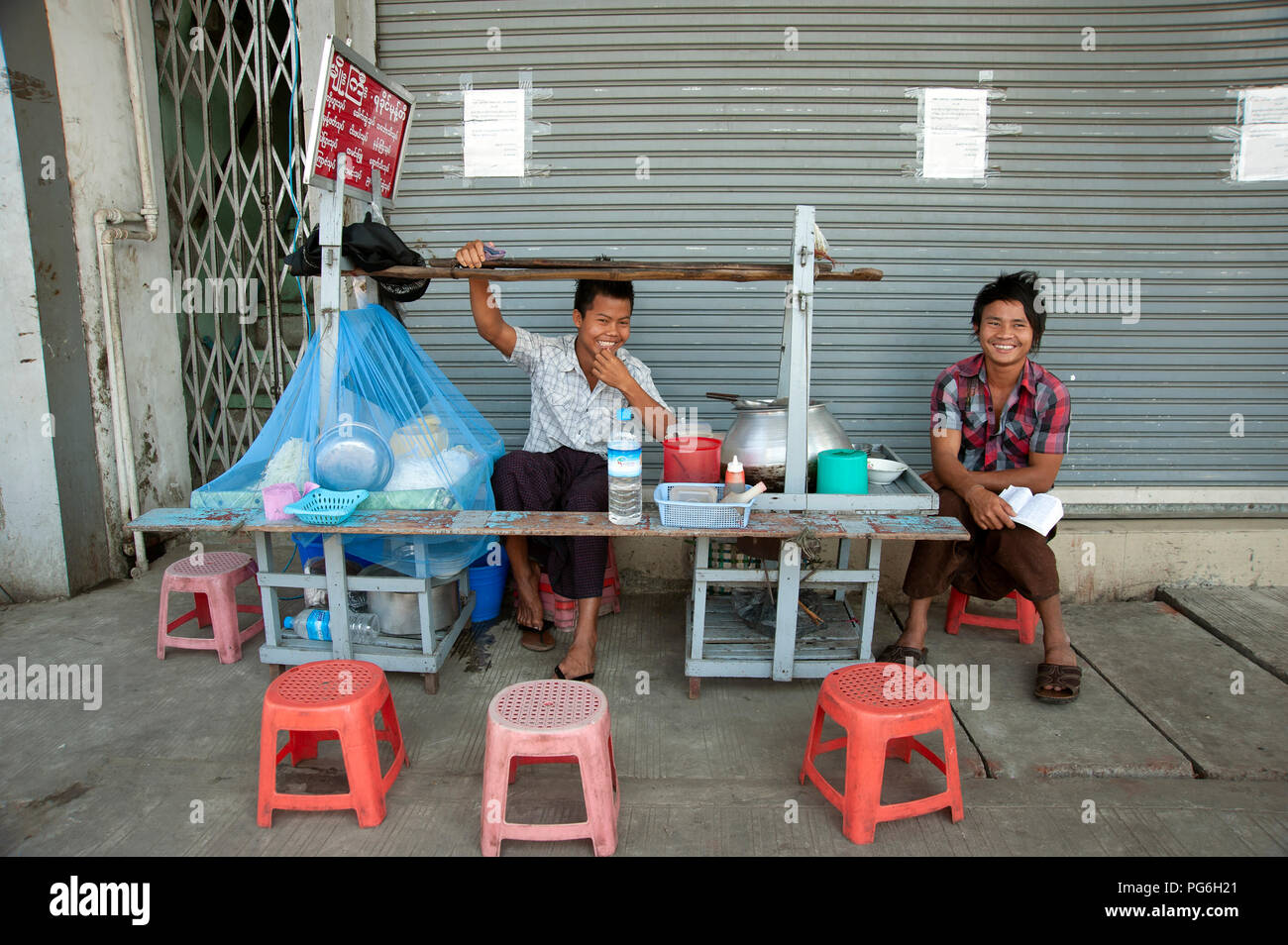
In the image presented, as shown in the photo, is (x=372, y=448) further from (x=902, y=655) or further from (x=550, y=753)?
(x=902, y=655)

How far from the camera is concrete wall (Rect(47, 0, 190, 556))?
156 inches

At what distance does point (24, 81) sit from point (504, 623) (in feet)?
10.8

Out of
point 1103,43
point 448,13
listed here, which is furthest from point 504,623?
point 1103,43

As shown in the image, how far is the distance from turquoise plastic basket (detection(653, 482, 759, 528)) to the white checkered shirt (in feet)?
2.67

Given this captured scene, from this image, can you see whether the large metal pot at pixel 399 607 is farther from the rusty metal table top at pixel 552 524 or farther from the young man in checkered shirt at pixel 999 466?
the young man in checkered shirt at pixel 999 466

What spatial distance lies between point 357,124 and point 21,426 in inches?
91.1

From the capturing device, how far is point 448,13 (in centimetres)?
409

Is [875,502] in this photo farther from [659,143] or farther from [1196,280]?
A: [1196,280]

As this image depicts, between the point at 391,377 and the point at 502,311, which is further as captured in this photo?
the point at 502,311

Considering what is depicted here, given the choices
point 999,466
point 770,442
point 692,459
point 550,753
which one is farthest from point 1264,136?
point 550,753

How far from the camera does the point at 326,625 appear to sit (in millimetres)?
3250

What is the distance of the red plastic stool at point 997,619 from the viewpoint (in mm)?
3729

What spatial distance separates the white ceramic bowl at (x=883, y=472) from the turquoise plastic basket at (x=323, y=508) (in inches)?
77.0

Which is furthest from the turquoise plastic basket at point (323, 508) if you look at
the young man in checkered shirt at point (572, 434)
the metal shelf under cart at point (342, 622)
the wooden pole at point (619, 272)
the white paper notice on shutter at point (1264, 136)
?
the white paper notice on shutter at point (1264, 136)
